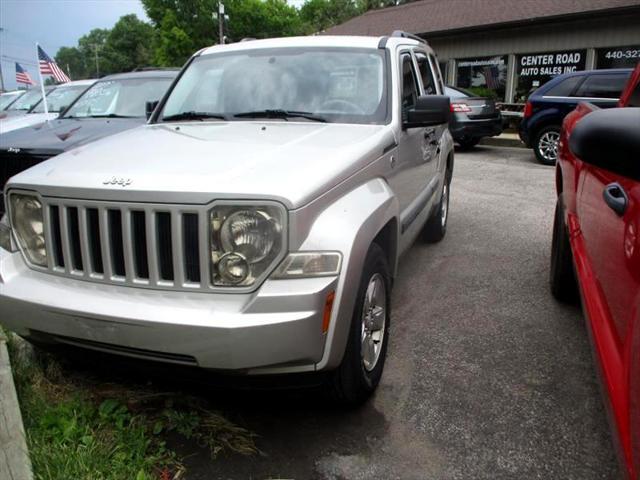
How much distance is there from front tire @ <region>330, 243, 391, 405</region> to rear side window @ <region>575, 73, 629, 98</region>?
338 inches

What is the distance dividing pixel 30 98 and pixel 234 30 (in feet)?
135

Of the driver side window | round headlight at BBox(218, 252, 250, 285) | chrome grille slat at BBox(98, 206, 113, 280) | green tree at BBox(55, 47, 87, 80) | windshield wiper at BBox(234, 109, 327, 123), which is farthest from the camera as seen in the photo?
green tree at BBox(55, 47, 87, 80)

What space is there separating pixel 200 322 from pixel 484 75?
717 inches

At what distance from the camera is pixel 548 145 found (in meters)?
10.8

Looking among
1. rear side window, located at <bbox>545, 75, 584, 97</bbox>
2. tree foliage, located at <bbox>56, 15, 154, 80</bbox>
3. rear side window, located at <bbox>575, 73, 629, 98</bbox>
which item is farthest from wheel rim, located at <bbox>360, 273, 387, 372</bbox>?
tree foliage, located at <bbox>56, 15, 154, 80</bbox>

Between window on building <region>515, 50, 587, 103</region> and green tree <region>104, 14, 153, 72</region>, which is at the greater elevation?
green tree <region>104, 14, 153, 72</region>

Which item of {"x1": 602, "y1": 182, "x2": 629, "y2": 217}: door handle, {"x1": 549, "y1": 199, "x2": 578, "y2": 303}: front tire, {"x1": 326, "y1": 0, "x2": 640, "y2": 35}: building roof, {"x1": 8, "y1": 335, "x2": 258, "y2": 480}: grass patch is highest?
{"x1": 326, "y1": 0, "x2": 640, "y2": 35}: building roof

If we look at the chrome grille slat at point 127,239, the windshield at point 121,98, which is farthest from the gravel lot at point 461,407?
the windshield at point 121,98

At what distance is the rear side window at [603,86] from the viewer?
9.62m

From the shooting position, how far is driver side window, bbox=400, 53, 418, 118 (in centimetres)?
389

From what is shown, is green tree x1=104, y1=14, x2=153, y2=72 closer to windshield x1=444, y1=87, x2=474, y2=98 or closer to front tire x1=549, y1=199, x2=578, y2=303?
windshield x1=444, y1=87, x2=474, y2=98

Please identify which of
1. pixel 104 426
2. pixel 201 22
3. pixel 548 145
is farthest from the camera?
pixel 201 22

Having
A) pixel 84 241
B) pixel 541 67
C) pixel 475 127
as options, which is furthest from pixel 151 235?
pixel 541 67

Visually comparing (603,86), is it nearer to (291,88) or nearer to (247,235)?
(291,88)
